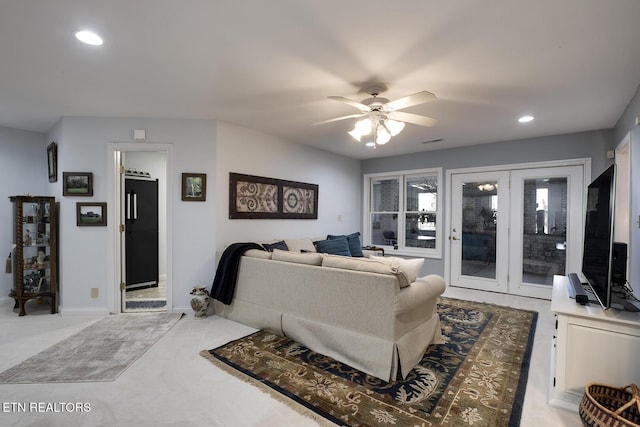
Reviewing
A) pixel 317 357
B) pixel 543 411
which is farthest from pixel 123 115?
pixel 543 411

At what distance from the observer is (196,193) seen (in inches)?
150

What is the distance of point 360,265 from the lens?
8.46 feet

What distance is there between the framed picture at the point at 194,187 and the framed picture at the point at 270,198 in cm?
34

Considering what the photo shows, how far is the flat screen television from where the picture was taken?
1.95 metres

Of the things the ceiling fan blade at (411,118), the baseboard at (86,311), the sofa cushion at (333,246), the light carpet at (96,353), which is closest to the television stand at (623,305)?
the ceiling fan blade at (411,118)

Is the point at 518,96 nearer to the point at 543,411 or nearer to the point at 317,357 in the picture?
the point at 543,411

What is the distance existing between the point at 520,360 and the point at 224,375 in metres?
2.46

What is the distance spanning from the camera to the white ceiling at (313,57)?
1.77 meters

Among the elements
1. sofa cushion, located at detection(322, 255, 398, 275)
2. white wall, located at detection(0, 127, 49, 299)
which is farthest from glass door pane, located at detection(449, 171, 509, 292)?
white wall, located at detection(0, 127, 49, 299)

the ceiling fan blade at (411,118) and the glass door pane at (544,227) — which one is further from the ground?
the ceiling fan blade at (411,118)

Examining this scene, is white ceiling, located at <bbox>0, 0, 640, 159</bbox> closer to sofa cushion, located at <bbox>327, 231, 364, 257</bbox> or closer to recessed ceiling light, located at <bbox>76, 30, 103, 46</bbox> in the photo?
recessed ceiling light, located at <bbox>76, 30, 103, 46</bbox>

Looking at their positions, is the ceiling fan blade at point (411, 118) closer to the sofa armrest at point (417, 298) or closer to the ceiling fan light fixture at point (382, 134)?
the ceiling fan light fixture at point (382, 134)

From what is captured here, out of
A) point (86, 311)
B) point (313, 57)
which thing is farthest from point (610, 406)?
point (86, 311)

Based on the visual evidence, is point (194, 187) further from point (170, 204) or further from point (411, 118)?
point (411, 118)
